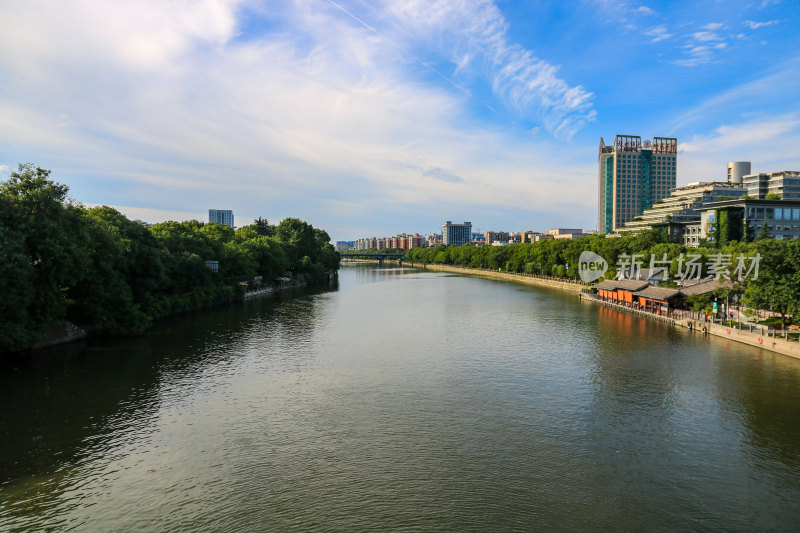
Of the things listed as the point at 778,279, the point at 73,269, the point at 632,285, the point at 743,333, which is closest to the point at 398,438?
the point at 73,269

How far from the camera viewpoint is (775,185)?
136m

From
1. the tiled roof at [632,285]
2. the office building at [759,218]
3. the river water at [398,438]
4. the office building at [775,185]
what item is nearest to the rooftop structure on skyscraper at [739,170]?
the office building at [775,185]

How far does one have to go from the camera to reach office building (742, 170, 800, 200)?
134 metres

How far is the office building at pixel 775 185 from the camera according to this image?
134 metres

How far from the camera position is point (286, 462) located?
1830 centimetres

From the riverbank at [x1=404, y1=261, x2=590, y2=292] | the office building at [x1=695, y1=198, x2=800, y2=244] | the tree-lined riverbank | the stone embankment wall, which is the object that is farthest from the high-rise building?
the tree-lined riverbank

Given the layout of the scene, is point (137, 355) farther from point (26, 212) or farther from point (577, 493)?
point (577, 493)

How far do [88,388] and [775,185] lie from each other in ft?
559

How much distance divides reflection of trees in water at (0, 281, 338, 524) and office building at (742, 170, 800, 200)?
14925cm

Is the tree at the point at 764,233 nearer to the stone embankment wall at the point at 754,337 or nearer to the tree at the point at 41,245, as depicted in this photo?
the stone embankment wall at the point at 754,337

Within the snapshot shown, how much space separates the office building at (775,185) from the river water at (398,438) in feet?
425

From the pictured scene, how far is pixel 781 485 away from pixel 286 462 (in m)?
18.4

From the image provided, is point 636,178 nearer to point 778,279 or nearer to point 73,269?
point 778,279

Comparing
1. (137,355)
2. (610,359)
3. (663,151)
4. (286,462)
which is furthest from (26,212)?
(663,151)
